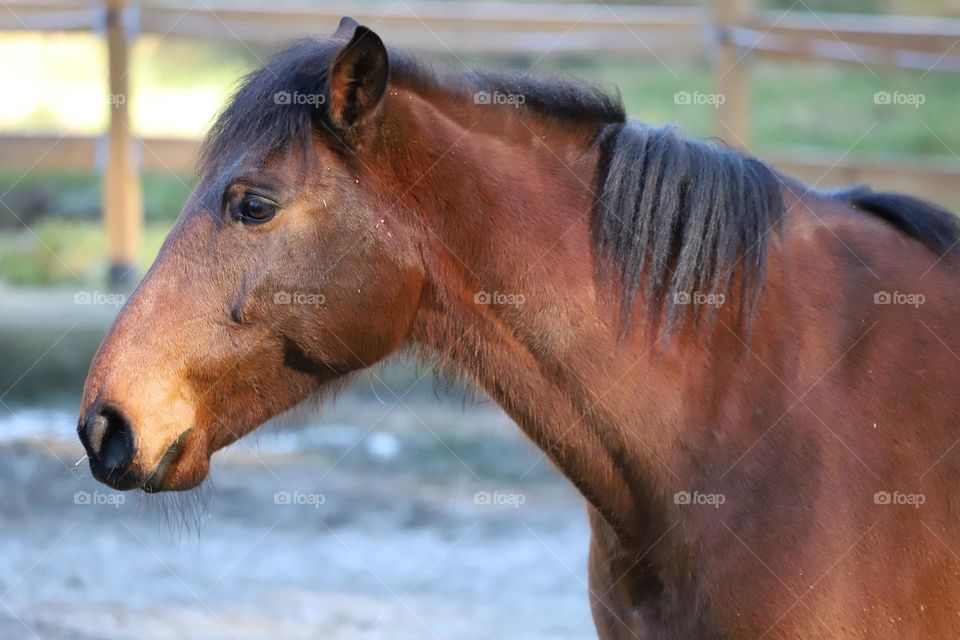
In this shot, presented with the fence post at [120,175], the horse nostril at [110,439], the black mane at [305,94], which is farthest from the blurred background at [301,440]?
the horse nostril at [110,439]

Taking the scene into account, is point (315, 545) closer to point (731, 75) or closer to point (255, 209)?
point (255, 209)

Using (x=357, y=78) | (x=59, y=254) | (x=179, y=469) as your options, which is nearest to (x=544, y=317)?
(x=357, y=78)

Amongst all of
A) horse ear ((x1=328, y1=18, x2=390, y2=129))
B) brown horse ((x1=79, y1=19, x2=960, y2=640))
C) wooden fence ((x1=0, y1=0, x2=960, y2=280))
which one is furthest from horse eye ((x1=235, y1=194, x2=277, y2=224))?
wooden fence ((x1=0, y1=0, x2=960, y2=280))

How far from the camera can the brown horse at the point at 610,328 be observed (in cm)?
242

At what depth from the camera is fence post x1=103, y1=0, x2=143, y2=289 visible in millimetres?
7430

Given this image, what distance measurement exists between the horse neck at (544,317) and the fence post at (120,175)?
17.4 feet

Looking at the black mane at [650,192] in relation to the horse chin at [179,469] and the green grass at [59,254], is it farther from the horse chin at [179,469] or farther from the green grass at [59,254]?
the green grass at [59,254]

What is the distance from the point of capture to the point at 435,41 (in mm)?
7801

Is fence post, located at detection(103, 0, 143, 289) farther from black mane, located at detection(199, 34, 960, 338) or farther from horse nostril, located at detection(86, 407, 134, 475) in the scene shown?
horse nostril, located at detection(86, 407, 134, 475)

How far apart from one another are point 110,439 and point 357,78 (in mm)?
932

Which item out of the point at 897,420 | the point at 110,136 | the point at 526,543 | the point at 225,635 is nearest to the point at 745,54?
the point at 526,543

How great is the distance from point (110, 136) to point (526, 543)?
3832mm

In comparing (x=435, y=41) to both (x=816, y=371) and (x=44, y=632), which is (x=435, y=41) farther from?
(x=816, y=371)

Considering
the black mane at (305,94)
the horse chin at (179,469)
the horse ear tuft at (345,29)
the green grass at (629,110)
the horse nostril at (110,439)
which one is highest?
the horse ear tuft at (345,29)
